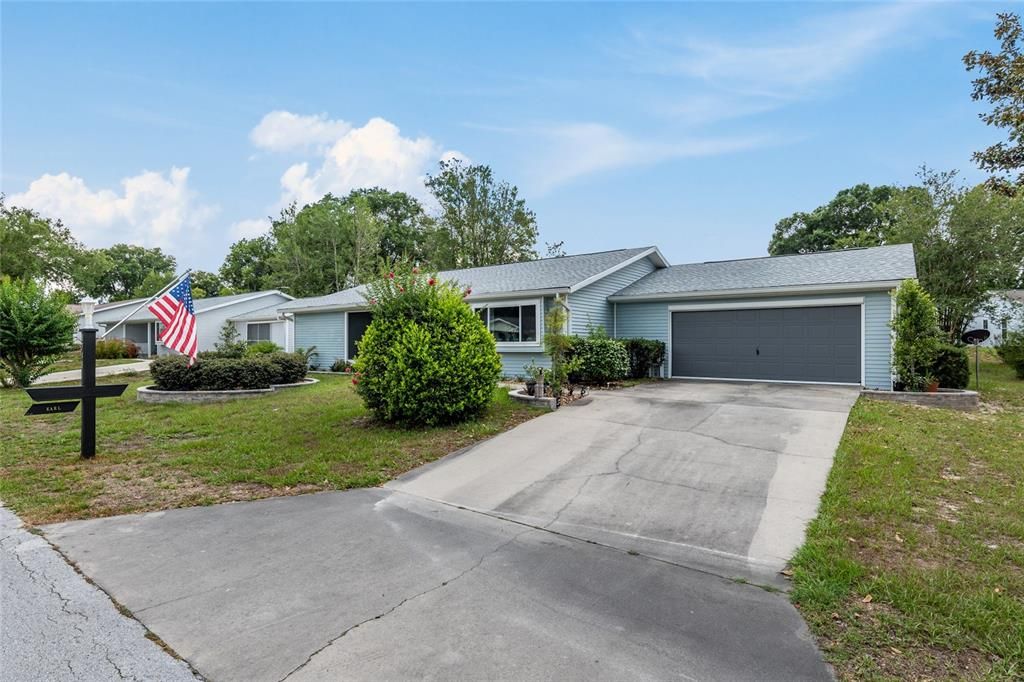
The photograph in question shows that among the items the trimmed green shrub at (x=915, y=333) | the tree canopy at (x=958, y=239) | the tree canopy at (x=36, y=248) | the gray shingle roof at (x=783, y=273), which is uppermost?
the tree canopy at (x=36, y=248)

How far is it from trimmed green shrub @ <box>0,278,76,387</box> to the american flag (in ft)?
30.2

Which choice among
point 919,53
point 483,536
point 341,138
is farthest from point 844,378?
point 341,138

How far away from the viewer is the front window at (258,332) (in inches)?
942

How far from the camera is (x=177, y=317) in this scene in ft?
25.8

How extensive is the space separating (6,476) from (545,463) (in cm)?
605

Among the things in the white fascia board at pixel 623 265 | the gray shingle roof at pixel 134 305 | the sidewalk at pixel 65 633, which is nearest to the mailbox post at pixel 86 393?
the sidewalk at pixel 65 633

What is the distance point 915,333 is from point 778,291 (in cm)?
278

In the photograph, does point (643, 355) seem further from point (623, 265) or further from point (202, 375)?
point (202, 375)

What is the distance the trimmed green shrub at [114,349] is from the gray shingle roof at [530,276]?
1395 cm

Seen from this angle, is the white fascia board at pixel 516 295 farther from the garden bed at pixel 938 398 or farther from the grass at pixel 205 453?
the garden bed at pixel 938 398

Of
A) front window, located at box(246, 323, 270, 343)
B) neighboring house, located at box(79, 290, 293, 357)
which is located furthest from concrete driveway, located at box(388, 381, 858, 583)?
neighboring house, located at box(79, 290, 293, 357)

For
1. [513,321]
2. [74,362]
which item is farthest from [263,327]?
[513,321]

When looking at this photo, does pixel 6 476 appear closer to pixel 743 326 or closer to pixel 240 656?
pixel 240 656

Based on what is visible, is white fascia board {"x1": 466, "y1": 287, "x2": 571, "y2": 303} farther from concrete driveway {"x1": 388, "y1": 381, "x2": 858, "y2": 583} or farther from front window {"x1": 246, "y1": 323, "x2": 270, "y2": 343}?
front window {"x1": 246, "y1": 323, "x2": 270, "y2": 343}
